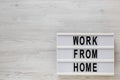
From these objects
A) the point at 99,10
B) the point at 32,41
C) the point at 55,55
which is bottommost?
the point at 55,55

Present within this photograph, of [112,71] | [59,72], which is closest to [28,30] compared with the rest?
[59,72]

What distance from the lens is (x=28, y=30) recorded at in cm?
154

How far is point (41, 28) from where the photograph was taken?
1540 mm

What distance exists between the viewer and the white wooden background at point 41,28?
1521 mm

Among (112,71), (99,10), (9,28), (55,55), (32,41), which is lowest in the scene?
(112,71)

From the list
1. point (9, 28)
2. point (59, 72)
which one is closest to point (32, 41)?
point (9, 28)

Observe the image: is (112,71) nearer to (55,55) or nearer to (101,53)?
(101,53)

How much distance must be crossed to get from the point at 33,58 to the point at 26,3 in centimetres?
41

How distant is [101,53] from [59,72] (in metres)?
0.32

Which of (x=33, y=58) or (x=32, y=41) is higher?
(x=32, y=41)

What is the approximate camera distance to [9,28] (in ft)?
5.08

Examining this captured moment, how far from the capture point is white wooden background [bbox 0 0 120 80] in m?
1.52

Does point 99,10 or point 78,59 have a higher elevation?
point 99,10

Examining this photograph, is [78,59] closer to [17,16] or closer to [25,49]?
[25,49]
